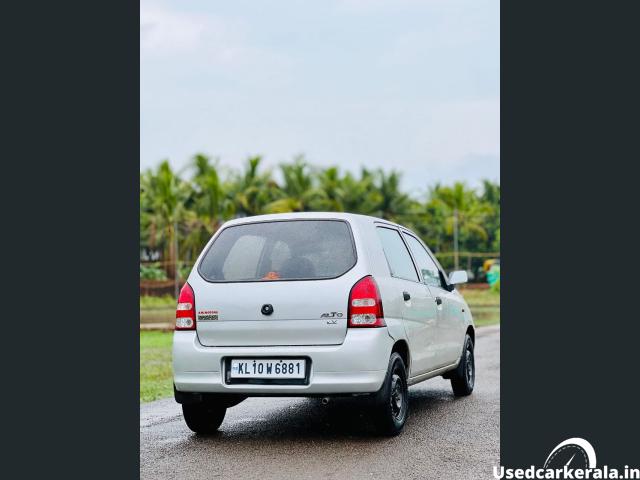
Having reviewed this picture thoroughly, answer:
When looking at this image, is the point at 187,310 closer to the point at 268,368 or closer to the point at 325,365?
the point at 268,368

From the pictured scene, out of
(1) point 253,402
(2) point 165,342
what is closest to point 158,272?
(2) point 165,342

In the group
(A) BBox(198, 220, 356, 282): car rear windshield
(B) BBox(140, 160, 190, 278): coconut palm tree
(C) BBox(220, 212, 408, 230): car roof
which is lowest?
(A) BBox(198, 220, 356, 282): car rear windshield

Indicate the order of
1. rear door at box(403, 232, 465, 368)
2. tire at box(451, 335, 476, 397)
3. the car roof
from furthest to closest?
tire at box(451, 335, 476, 397), rear door at box(403, 232, 465, 368), the car roof

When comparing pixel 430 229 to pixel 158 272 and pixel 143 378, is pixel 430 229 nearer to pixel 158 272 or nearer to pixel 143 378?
pixel 158 272

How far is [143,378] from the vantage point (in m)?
13.1

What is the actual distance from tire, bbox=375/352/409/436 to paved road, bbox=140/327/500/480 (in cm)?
12

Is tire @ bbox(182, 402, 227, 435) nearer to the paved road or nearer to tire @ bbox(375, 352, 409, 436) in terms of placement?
the paved road

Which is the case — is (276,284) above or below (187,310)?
above

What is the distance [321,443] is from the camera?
22.5 ft

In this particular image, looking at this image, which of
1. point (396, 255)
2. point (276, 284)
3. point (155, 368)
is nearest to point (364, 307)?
point (276, 284)

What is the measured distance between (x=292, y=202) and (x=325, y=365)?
47.2m

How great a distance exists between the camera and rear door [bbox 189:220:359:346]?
6539 mm

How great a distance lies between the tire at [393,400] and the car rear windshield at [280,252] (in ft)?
3.04

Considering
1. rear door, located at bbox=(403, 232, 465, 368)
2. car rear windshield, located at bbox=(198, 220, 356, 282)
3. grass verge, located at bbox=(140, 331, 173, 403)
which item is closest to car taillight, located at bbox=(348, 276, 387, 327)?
car rear windshield, located at bbox=(198, 220, 356, 282)
